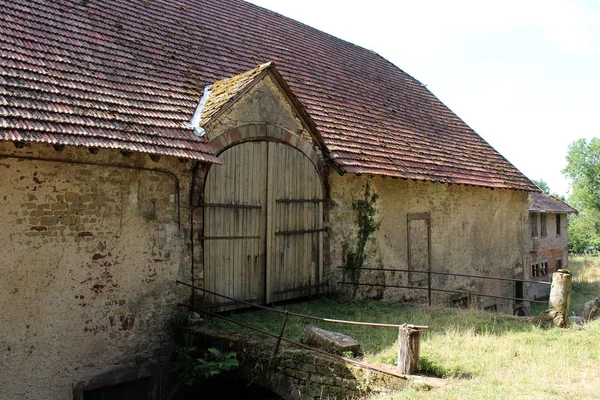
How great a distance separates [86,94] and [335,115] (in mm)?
5951

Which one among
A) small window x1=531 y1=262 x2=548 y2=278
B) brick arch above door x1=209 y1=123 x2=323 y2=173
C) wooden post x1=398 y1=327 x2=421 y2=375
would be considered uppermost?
brick arch above door x1=209 y1=123 x2=323 y2=173

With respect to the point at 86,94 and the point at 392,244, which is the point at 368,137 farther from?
the point at 86,94

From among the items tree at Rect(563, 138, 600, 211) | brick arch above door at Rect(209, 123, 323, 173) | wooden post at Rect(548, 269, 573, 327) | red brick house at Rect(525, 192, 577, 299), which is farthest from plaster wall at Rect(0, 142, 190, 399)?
tree at Rect(563, 138, 600, 211)

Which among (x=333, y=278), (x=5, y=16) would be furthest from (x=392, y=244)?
(x=5, y=16)

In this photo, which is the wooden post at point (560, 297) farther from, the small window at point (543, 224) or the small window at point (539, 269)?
the small window at point (543, 224)

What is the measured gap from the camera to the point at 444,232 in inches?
546

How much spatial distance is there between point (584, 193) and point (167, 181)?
48.0m

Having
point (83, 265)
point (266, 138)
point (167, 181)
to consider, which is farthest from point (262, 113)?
point (83, 265)

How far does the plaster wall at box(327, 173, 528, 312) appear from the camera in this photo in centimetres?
1152

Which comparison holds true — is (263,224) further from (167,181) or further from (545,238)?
(545,238)

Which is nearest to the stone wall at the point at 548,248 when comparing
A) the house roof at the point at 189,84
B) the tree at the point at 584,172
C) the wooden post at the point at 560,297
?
the house roof at the point at 189,84

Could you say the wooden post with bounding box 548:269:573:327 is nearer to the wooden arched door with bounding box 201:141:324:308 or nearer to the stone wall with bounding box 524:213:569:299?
the wooden arched door with bounding box 201:141:324:308

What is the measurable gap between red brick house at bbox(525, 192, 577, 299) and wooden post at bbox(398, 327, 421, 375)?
1921 centimetres

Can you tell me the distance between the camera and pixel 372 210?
11.9 metres
